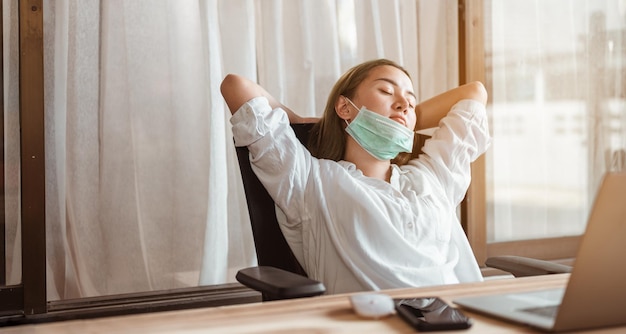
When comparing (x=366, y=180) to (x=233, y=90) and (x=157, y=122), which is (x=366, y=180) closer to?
(x=233, y=90)

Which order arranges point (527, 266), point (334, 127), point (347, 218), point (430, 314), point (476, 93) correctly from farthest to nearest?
1. point (476, 93)
2. point (334, 127)
3. point (347, 218)
4. point (527, 266)
5. point (430, 314)

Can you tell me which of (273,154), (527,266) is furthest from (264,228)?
(527,266)

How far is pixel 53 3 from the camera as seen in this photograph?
2.57 meters

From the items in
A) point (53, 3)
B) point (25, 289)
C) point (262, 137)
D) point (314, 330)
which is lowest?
point (25, 289)

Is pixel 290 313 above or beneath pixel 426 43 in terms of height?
beneath

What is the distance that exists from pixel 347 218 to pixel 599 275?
3.66 ft

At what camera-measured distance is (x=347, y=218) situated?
6.43 ft

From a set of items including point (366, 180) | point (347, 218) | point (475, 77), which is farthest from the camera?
point (475, 77)

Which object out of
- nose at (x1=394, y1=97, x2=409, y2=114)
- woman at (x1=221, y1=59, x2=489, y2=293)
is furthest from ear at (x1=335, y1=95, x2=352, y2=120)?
nose at (x1=394, y1=97, x2=409, y2=114)

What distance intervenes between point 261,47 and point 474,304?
6.65 feet

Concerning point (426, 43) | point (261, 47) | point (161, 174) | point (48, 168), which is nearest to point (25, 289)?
point (48, 168)

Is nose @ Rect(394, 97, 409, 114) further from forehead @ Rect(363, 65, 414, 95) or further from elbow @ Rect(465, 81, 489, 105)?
elbow @ Rect(465, 81, 489, 105)

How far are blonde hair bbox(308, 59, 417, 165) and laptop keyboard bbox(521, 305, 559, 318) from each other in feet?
3.93

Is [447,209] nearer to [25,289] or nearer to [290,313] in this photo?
[290,313]
